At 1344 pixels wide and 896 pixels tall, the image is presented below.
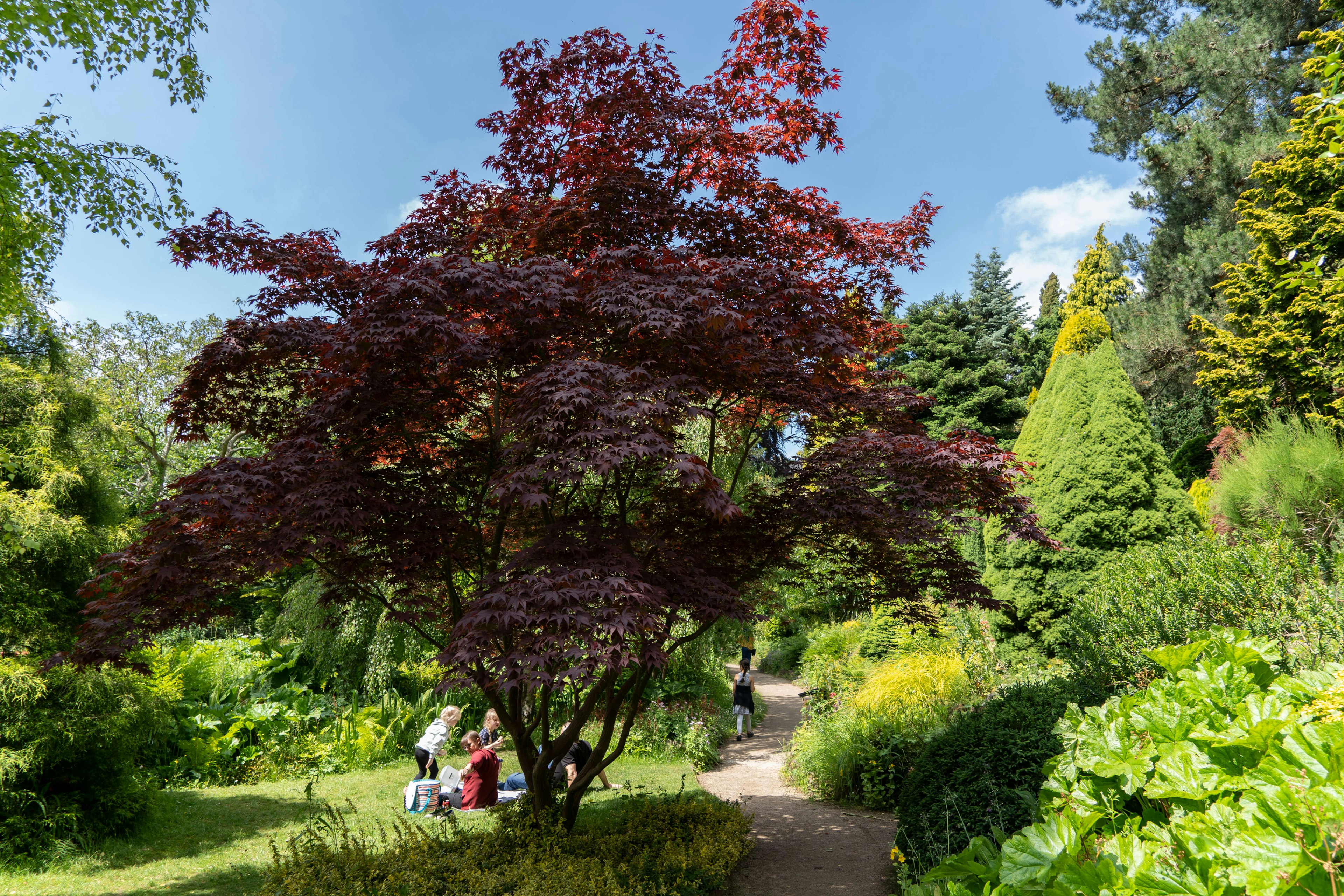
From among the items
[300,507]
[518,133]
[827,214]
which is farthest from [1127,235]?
[300,507]

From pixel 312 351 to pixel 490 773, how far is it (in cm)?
467

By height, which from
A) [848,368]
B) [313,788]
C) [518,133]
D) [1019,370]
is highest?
[1019,370]

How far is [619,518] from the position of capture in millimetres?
4793

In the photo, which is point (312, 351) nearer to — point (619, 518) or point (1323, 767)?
point (619, 518)

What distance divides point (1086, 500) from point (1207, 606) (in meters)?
3.67

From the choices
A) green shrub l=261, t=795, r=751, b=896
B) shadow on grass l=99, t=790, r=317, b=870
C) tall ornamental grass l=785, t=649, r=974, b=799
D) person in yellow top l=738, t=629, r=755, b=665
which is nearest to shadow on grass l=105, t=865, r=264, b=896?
green shrub l=261, t=795, r=751, b=896

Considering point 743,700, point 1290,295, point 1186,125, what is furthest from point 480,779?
A: point 1186,125

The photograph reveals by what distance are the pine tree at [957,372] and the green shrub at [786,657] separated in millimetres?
7783

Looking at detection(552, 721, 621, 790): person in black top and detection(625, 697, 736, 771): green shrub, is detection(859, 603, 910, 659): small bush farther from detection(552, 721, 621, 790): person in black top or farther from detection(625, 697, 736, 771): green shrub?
detection(552, 721, 621, 790): person in black top

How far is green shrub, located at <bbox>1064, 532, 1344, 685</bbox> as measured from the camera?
14.6ft

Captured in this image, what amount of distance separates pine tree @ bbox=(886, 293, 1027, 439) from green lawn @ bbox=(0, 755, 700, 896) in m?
16.7

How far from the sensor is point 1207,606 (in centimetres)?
516

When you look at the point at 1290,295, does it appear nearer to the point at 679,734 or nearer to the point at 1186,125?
the point at 1186,125

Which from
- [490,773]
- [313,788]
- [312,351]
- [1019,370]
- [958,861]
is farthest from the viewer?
[1019,370]
